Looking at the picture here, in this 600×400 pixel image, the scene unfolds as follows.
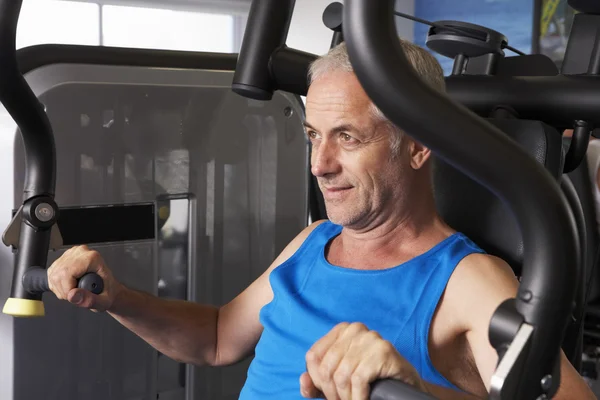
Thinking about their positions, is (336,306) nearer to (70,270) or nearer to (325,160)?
(325,160)

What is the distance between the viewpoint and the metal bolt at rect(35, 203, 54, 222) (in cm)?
120

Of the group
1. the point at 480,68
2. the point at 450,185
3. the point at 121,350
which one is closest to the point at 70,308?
the point at 121,350

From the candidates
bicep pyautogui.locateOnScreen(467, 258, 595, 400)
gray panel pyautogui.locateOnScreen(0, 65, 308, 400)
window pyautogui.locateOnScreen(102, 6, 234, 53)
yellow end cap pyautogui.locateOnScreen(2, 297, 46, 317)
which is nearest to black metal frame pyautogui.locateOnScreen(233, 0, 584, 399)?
bicep pyautogui.locateOnScreen(467, 258, 595, 400)

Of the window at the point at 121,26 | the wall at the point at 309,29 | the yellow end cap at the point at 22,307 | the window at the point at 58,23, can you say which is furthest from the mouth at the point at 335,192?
the wall at the point at 309,29

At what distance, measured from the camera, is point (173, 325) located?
147cm

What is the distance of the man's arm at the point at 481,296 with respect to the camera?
105 cm

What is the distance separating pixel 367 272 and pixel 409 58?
13.7 inches

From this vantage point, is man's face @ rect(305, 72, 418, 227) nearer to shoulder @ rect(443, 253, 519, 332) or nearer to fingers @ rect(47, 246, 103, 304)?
shoulder @ rect(443, 253, 519, 332)

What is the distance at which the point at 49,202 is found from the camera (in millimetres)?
1209

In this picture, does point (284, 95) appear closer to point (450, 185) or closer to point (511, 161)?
point (450, 185)

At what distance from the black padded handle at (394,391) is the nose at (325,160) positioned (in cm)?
61

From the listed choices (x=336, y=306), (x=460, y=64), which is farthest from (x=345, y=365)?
(x=460, y=64)

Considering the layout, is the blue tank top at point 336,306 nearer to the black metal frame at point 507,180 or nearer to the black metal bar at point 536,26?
the black metal frame at point 507,180

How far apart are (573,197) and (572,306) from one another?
2.43 ft
